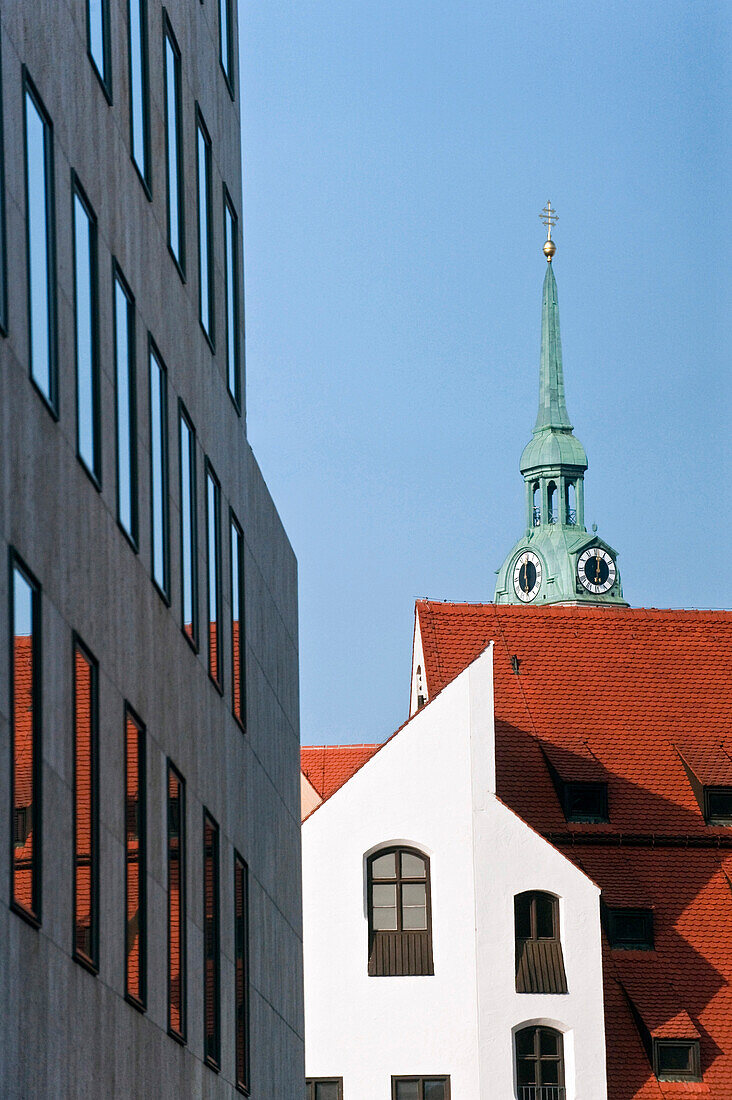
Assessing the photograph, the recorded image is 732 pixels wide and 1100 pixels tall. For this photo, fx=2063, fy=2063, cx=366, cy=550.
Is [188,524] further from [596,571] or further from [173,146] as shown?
[596,571]

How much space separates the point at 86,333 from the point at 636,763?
3520 cm

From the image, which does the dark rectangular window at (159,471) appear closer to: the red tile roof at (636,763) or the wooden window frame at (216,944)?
the wooden window frame at (216,944)

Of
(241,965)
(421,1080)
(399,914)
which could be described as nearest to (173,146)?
(241,965)

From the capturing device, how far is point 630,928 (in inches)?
1848

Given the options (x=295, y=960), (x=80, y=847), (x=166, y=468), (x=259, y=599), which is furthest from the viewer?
(x=295, y=960)

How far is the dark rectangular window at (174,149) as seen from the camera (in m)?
22.5

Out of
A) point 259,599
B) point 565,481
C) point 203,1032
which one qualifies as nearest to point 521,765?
point 259,599

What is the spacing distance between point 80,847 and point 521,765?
34.3m

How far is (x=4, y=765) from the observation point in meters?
13.5

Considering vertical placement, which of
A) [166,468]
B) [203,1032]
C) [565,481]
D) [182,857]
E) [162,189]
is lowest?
[203,1032]

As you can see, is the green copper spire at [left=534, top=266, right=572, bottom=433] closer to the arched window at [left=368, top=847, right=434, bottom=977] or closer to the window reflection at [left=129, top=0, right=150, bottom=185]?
the arched window at [left=368, top=847, right=434, bottom=977]

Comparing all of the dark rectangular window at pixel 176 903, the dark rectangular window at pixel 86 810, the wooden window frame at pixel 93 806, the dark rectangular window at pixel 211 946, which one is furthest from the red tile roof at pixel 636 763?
the dark rectangular window at pixel 86 810

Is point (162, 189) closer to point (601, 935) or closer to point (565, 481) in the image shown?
point (601, 935)

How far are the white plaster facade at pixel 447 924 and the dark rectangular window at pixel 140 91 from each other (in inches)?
1005
